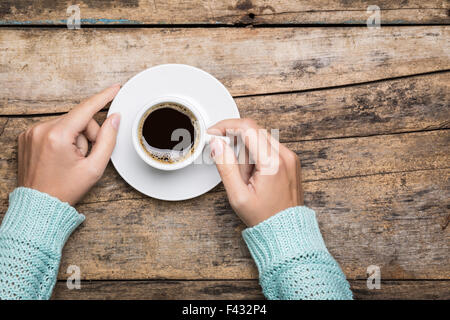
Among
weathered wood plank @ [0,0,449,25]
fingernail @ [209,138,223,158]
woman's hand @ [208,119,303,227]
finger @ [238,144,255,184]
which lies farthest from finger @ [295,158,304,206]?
weathered wood plank @ [0,0,449,25]

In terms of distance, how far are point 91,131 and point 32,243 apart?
34 centimetres

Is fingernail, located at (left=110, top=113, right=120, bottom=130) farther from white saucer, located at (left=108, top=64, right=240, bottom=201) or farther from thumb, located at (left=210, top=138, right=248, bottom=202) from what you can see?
thumb, located at (left=210, top=138, right=248, bottom=202)

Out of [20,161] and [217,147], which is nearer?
[217,147]

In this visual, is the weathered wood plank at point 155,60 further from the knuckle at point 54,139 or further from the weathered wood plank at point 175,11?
the knuckle at point 54,139

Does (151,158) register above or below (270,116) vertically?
below

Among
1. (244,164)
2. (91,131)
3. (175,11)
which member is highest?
(175,11)

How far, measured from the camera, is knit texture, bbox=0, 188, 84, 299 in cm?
99

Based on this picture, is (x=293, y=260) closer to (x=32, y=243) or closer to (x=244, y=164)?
(x=244, y=164)

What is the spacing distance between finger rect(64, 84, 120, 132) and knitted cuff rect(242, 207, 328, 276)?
54cm

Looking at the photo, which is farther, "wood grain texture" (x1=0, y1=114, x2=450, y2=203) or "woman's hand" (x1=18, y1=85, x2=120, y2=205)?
"wood grain texture" (x1=0, y1=114, x2=450, y2=203)

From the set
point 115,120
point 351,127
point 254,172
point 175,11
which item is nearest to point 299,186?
point 254,172

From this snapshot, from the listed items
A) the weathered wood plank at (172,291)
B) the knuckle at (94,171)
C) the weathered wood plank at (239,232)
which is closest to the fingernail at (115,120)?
the knuckle at (94,171)

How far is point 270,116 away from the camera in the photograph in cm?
117

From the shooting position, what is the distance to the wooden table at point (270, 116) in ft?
3.80
